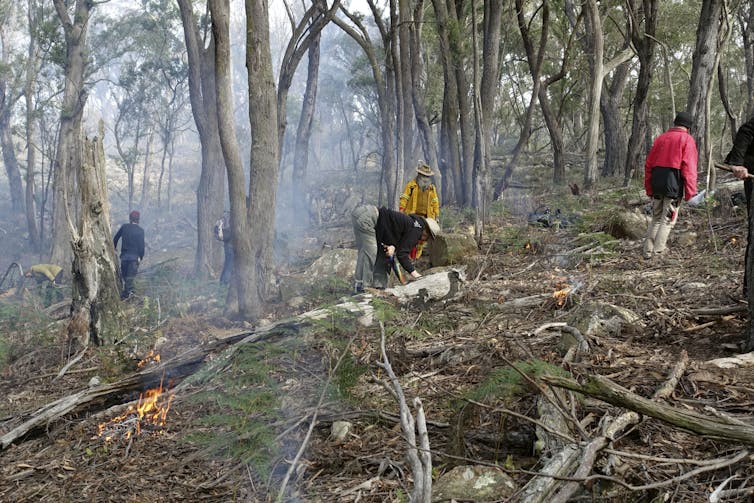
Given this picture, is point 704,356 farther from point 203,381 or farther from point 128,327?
point 128,327

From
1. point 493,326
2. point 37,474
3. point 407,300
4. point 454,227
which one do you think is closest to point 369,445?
point 493,326

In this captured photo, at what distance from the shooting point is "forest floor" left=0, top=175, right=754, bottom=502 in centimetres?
283

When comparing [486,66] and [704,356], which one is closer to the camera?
[704,356]

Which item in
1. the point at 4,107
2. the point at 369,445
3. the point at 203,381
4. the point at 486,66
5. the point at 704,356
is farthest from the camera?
the point at 4,107

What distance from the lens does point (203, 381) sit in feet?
15.4

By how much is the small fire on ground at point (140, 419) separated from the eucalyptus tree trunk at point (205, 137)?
8.34 m

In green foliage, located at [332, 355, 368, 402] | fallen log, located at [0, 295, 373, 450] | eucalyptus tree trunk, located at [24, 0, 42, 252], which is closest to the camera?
green foliage, located at [332, 355, 368, 402]

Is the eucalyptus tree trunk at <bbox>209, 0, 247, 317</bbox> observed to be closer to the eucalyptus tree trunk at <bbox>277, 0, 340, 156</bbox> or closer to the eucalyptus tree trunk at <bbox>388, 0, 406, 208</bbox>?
the eucalyptus tree trunk at <bbox>277, 0, 340, 156</bbox>

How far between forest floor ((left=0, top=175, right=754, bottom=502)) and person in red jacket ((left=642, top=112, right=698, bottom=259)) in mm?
766

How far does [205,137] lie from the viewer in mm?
12898

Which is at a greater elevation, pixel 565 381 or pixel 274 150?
pixel 274 150

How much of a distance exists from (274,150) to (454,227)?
4383 mm

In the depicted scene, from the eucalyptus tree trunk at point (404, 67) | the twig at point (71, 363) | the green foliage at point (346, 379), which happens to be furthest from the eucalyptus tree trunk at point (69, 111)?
the green foliage at point (346, 379)

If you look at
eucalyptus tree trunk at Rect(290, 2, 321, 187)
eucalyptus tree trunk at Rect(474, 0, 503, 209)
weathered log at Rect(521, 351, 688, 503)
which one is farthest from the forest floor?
eucalyptus tree trunk at Rect(290, 2, 321, 187)
